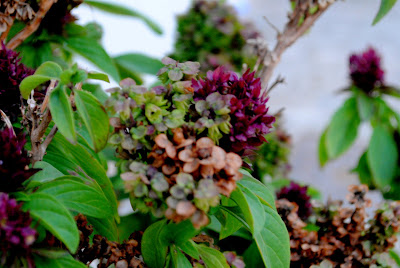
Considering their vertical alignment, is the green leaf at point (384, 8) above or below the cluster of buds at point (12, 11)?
above

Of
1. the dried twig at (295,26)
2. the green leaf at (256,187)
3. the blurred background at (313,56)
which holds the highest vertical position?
the dried twig at (295,26)

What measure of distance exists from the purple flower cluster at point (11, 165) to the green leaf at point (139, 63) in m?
0.61

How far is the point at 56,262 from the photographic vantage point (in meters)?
0.45

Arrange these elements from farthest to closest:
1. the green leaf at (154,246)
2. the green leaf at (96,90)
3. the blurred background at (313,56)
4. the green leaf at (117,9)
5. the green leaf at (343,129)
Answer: the blurred background at (313,56), the green leaf at (343,129), the green leaf at (117,9), the green leaf at (96,90), the green leaf at (154,246)

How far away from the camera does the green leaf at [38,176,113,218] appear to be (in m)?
0.48

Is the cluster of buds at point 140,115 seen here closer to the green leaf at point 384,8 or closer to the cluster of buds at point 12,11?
the cluster of buds at point 12,11

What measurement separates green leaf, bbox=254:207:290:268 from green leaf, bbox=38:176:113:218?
174 mm

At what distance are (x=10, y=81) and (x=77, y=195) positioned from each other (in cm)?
17

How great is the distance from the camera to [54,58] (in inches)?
32.5

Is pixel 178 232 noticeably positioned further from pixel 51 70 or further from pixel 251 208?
pixel 51 70

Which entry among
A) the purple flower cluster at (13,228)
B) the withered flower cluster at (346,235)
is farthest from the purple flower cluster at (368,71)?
the purple flower cluster at (13,228)

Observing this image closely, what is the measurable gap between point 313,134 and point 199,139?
2742 mm

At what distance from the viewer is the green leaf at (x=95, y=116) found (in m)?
0.46

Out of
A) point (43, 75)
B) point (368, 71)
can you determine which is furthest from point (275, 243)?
point (368, 71)
